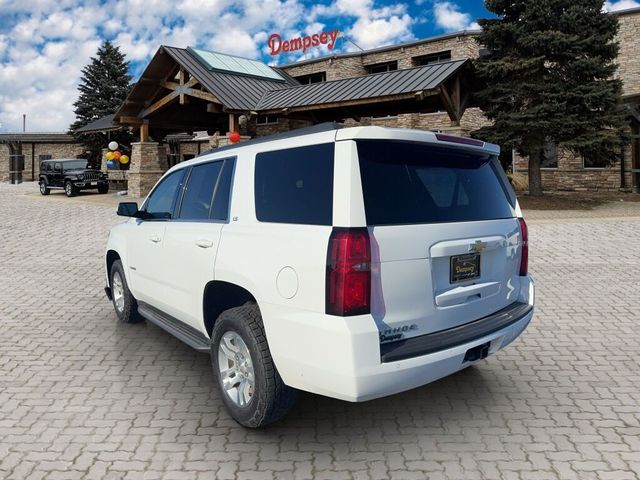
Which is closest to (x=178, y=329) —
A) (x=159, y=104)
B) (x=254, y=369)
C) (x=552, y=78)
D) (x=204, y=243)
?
(x=204, y=243)

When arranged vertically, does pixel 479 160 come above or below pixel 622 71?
below

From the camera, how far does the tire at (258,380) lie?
3363mm

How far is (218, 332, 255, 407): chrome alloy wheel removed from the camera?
360cm

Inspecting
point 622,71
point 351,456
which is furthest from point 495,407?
point 622,71

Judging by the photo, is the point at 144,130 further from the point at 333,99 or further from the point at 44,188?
the point at 333,99

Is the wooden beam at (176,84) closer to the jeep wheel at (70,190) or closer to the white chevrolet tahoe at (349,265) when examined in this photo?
the jeep wheel at (70,190)

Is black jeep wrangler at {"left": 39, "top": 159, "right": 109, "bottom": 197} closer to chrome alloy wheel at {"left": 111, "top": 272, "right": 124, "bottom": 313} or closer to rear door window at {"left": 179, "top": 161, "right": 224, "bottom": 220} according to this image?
chrome alloy wheel at {"left": 111, "top": 272, "right": 124, "bottom": 313}

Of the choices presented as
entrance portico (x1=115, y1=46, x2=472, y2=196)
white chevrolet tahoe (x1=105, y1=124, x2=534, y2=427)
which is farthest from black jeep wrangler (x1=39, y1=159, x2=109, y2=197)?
white chevrolet tahoe (x1=105, y1=124, x2=534, y2=427)

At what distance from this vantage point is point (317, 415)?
12.8 ft

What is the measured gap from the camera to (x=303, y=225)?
320 cm

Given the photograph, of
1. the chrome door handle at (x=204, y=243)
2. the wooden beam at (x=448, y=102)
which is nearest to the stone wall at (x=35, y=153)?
the wooden beam at (x=448, y=102)

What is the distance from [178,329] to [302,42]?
113ft

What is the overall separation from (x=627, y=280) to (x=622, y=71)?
23434 millimetres

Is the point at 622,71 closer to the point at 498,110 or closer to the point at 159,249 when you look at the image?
the point at 498,110
